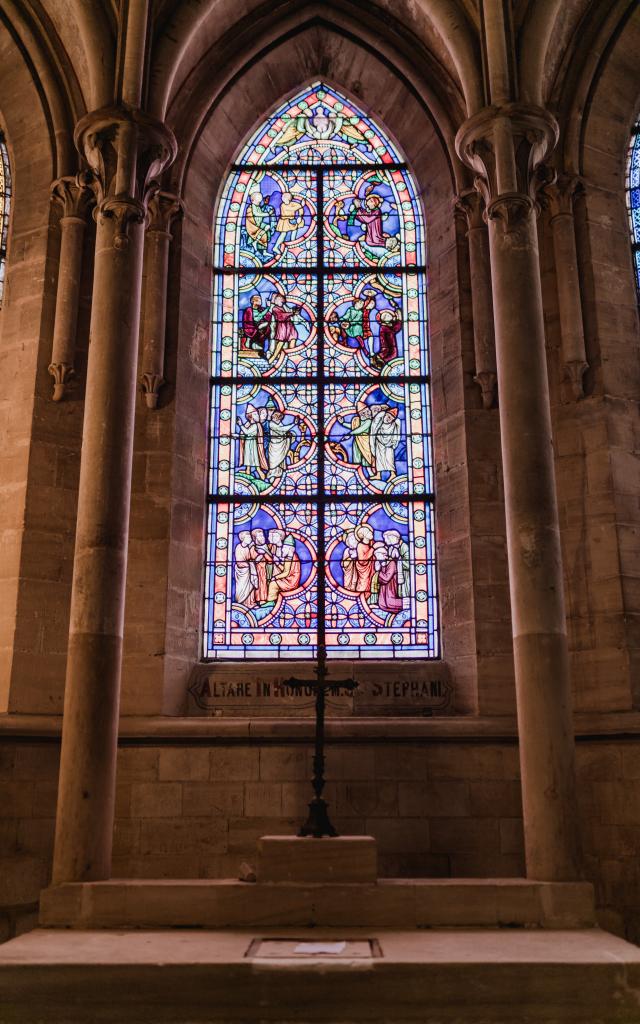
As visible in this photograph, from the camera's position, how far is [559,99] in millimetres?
9734

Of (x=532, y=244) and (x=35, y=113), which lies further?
(x=35, y=113)

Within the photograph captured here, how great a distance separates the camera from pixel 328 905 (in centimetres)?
602

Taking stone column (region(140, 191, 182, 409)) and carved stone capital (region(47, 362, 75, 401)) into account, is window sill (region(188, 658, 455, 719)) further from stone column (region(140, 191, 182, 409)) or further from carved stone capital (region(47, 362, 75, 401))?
carved stone capital (region(47, 362, 75, 401))

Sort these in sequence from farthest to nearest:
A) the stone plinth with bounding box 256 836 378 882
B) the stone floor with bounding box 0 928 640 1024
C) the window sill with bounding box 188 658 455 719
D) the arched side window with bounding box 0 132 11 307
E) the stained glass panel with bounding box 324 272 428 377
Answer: the arched side window with bounding box 0 132 11 307, the stained glass panel with bounding box 324 272 428 377, the window sill with bounding box 188 658 455 719, the stone plinth with bounding box 256 836 378 882, the stone floor with bounding box 0 928 640 1024

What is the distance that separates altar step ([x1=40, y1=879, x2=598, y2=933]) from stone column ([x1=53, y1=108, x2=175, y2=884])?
0.62 metres

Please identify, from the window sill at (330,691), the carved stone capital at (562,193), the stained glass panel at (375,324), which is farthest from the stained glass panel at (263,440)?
the carved stone capital at (562,193)

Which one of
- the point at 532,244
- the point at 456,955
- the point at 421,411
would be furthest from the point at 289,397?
the point at 456,955

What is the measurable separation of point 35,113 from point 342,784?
7198mm

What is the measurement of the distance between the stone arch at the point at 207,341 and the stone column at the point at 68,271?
877 millimetres

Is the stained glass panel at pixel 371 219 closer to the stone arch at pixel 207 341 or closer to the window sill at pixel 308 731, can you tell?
the stone arch at pixel 207 341

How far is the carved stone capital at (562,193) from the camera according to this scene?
31.0 ft

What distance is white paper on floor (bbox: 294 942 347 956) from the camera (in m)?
5.24

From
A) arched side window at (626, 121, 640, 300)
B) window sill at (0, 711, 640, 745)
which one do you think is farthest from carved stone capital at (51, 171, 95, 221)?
arched side window at (626, 121, 640, 300)

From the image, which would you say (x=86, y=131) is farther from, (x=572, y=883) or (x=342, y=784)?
(x=572, y=883)
